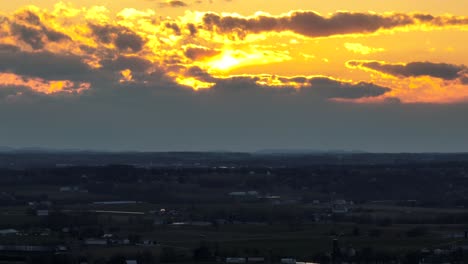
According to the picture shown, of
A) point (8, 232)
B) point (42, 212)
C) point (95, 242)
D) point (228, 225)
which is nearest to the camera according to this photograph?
point (95, 242)

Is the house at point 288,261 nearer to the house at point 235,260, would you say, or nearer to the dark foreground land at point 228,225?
the dark foreground land at point 228,225

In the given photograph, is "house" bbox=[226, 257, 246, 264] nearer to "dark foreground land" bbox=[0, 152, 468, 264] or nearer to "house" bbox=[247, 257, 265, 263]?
"dark foreground land" bbox=[0, 152, 468, 264]

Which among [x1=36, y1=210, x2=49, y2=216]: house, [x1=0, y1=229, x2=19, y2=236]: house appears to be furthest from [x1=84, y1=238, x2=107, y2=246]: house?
[x1=36, y1=210, x2=49, y2=216]: house

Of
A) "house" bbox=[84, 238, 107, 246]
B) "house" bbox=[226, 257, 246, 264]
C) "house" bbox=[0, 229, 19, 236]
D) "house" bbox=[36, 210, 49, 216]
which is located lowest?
"house" bbox=[226, 257, 246, 264]

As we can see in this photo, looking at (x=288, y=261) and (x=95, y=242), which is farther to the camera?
(x=95, y=242)

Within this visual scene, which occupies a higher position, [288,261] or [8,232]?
[8,232]

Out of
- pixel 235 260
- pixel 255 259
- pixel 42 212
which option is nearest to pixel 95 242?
pixel 255 259

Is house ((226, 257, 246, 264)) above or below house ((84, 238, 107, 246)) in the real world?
below

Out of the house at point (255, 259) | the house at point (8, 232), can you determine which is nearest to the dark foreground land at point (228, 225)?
the house at point (8, 232)

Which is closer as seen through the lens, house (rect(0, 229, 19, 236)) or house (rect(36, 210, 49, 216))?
house (rect(0, 229, 19, 236))

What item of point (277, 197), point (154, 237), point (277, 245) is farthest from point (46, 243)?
point (277, 197)

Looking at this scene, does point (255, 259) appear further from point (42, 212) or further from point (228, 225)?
point (42, 212)
